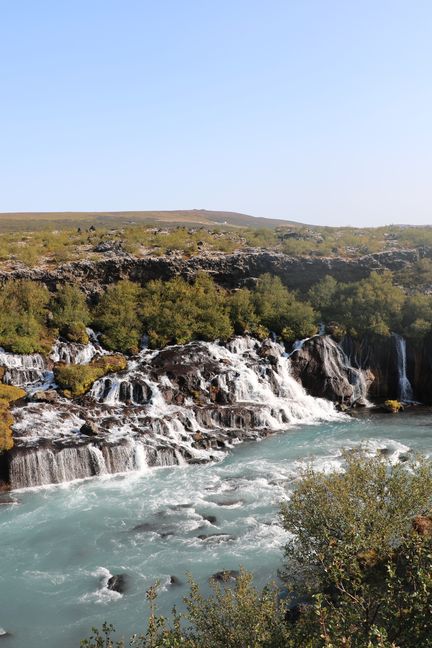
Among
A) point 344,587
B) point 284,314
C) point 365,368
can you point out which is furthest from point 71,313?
point 344,587

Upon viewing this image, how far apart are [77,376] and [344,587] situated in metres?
31.0

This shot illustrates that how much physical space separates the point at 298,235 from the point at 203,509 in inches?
2155

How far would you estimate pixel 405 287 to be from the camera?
189ft

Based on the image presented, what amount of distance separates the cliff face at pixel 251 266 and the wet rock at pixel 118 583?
3844 centimetres

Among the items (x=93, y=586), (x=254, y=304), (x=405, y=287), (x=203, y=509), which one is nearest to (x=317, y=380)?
(x=254, y=304)

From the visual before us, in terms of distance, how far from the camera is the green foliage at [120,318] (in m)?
47.6

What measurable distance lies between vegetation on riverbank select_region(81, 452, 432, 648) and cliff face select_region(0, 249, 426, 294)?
41.4 m

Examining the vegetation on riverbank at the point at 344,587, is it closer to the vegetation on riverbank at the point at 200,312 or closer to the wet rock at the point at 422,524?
the wet rock at the point at 422,524

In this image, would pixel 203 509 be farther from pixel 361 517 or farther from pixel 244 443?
pixel 361 517

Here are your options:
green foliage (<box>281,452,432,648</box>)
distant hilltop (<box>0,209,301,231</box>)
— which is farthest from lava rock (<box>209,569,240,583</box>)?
distant hilltop (<box>0,209,301,231</box>)

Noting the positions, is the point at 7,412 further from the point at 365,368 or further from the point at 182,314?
the point at 365,368

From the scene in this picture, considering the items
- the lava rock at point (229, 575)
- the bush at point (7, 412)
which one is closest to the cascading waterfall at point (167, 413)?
the bush at point (7, 412)

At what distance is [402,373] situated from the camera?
163 ft

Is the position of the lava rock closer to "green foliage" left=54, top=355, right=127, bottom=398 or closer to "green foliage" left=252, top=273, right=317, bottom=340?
"green foliage" left=54, top=355, right=127, bottom=398
